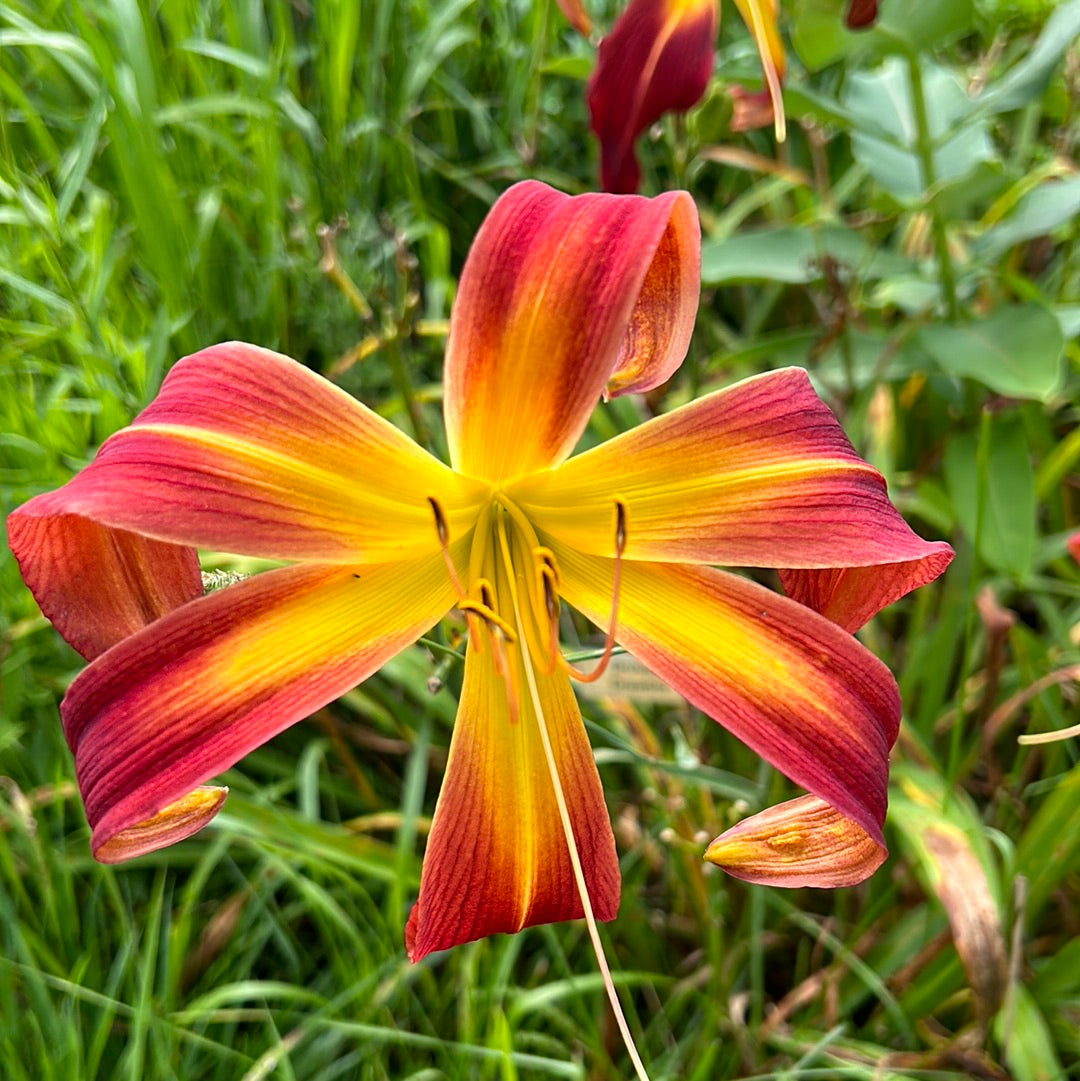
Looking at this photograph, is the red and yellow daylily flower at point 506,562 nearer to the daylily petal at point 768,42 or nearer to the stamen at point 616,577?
the stamen at point 616,577

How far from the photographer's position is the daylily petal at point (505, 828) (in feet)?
1.86

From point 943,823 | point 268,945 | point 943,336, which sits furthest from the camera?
point 268,945

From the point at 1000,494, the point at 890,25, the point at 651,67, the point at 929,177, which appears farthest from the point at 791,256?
the point at 651,67

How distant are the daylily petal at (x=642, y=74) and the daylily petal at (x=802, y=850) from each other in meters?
0.47

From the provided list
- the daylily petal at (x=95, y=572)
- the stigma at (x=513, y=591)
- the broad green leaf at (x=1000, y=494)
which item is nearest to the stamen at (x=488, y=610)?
the stigma at (x=513, y=591)

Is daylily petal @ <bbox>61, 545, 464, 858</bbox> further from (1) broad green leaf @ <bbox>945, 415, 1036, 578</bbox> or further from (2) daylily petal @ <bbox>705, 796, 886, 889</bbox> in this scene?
(1) broad green leaf @ <bbox>945, 415, 1036, 578</bbox>

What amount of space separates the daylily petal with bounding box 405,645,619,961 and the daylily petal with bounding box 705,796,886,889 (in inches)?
2.9

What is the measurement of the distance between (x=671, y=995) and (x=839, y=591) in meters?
0.87

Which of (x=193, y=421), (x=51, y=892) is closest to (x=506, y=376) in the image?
(x=193, y=421)

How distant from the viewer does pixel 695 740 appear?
116 centimetres

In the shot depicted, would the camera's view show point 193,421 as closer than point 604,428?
Yes

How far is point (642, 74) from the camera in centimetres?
83

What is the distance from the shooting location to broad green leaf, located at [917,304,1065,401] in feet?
3.51

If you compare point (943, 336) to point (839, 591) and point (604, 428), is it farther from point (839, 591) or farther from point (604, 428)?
point (839, 591)
